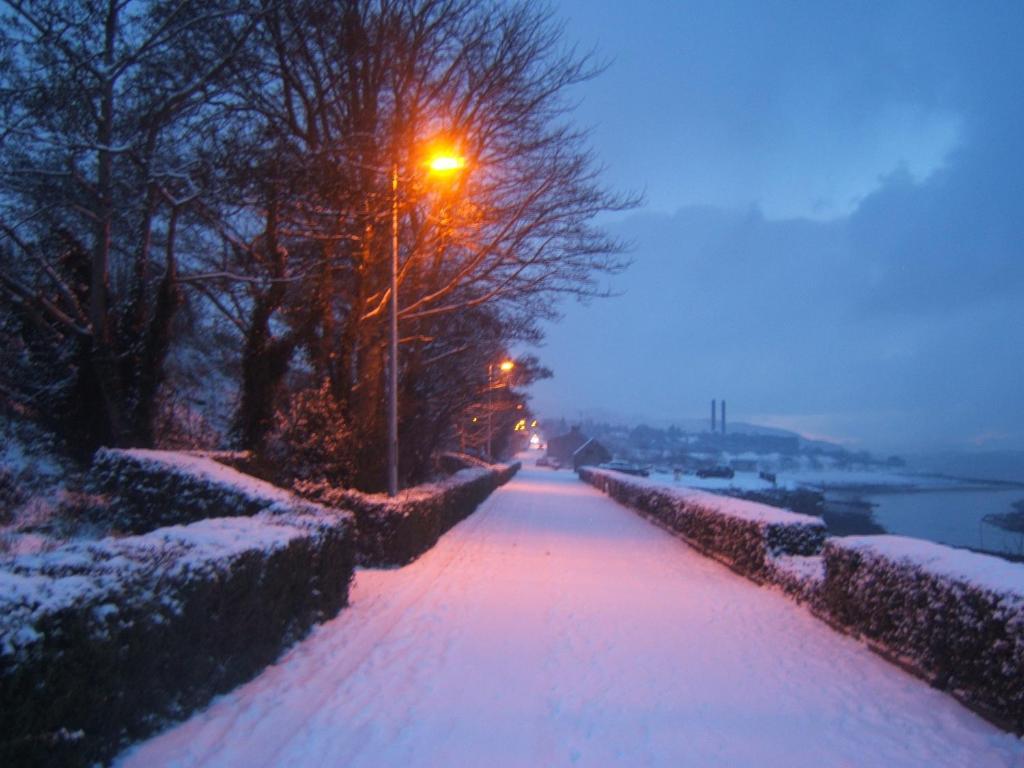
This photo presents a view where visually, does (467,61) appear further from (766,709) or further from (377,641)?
(766,709)

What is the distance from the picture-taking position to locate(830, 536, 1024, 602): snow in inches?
251

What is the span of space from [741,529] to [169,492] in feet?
30.0

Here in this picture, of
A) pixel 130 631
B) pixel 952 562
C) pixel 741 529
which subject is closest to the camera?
pixel 130 631

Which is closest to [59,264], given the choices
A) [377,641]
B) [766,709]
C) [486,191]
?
[486,191]

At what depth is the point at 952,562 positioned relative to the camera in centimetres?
741

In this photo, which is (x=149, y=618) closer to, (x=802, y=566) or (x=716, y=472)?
(x=802, y=566)

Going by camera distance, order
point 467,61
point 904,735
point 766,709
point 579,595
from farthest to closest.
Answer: point 467,61, point 579,595, point 766,709, point 904,735

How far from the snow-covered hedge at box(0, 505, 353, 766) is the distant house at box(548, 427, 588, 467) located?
113147mm

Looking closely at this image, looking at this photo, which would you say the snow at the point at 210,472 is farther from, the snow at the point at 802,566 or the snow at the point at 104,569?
the snow at the point at 802,566

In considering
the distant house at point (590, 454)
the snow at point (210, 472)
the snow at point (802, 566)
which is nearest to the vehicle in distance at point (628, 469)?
the distant house at point (590, 454)

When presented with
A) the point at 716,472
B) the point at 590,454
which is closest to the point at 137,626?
the point at 716,472

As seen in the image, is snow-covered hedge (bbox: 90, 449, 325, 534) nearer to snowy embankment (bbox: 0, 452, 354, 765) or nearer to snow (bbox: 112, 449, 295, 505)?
snow (bbox: 112, 449, 295, 505)

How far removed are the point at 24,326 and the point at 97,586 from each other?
12.3 m

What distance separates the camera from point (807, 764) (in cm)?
510
